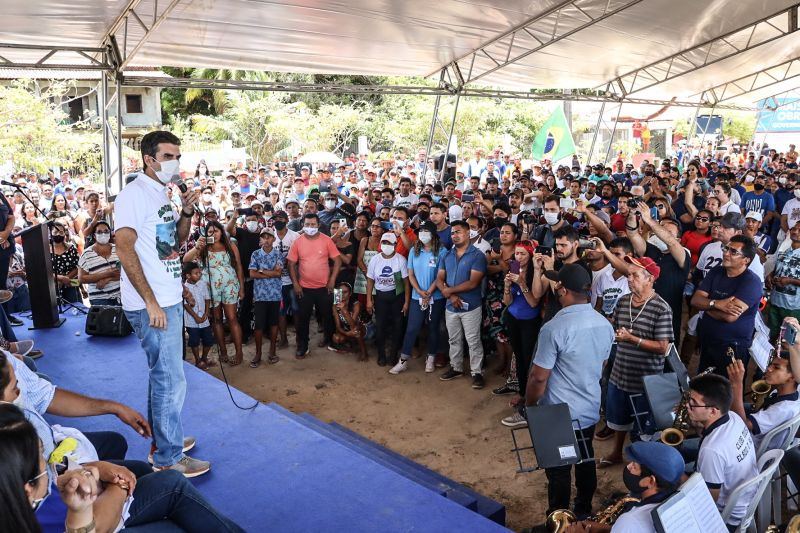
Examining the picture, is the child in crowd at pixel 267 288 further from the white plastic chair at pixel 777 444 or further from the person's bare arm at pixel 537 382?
the white plastic chair at pixel 777 444

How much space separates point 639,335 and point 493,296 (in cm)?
217

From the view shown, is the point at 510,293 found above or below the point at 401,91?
below

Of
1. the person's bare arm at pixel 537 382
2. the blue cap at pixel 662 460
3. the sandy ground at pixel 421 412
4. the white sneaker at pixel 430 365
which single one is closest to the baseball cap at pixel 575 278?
the person's bare arm at pixel 537 382

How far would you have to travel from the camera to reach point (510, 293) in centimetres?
547

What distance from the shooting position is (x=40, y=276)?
5785mm

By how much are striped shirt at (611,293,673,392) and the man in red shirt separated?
344 centimetres

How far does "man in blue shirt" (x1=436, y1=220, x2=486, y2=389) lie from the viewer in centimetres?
603

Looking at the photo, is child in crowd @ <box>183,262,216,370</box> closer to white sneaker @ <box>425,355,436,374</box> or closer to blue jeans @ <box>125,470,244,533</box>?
white sneaker @ <box>425,355,436,374</box>

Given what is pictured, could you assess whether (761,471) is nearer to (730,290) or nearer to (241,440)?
(730,290)

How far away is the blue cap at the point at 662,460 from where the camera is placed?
2570 millimetres

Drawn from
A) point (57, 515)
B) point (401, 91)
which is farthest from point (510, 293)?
point (401, 91)

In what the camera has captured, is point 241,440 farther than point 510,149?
No

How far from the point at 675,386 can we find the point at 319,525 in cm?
230

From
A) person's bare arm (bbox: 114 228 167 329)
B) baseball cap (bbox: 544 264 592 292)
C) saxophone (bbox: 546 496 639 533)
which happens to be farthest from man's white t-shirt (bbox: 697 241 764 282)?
person's bare arm (bbox: 114 228 167 329)
